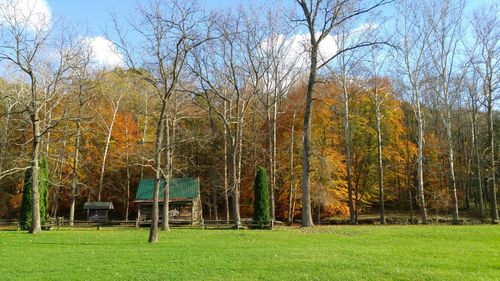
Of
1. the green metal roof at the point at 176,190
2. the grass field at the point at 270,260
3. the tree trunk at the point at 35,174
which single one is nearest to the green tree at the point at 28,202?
the tree trunk at the point at 35,174

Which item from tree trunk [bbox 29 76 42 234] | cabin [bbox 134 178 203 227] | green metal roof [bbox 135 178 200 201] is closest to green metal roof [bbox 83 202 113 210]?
green metal roof [bbox 135 178 200 201]

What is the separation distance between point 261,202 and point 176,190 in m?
9.98

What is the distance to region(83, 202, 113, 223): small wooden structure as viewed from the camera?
33781mm

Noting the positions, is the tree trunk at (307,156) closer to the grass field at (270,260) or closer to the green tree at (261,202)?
the green tree at (261,202)

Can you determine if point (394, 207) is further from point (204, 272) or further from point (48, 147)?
point (204, 272)

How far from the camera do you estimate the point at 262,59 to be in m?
29.5

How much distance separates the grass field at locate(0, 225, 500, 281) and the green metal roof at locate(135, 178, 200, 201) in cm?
1575

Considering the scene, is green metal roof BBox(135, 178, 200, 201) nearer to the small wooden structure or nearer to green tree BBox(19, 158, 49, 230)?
the small wooden structure

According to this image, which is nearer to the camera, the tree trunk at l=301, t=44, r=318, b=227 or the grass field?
the grass field

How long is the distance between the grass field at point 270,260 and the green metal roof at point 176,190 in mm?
15745

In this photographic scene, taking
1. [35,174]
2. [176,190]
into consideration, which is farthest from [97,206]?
[35,174]

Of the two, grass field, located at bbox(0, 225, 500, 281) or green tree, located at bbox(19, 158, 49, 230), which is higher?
green tree, located at bbox(19, 158, 49, 230)

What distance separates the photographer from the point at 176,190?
A: 3266 cm

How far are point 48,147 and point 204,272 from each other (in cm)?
3031
